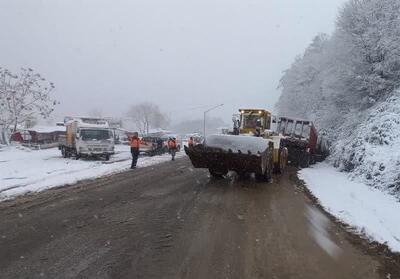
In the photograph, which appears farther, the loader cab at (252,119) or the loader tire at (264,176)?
the loader cab at (252,119)

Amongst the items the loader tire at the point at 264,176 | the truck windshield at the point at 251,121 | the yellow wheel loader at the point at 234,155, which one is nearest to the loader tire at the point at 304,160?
the truck windshield at the point at 251,121

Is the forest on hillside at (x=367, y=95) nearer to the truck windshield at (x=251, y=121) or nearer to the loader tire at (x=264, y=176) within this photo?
the loader tire at (x=264, y=176)

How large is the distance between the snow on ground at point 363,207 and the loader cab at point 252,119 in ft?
14.5

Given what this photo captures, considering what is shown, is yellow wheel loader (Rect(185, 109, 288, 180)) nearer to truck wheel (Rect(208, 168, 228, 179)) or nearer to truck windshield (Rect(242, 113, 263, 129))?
truck wheel (Rect(208, 168, 228, 179))

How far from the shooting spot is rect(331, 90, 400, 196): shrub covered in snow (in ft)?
52.2

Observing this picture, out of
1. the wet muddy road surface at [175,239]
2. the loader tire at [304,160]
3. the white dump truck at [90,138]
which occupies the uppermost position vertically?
the white dump truck at [90,138]

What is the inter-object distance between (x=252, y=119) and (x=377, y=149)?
594cm

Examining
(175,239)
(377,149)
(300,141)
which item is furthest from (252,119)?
(175,239)

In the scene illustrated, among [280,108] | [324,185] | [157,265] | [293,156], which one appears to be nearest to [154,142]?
[293,156]

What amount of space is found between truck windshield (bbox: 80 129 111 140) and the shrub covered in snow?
15.5m

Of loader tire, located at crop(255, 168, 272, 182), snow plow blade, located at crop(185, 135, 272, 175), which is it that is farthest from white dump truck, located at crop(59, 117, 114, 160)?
loader tire, located at crop(255, 168, 272, 182)

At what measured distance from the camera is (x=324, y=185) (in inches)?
672

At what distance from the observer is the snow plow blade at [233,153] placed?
50.0ft

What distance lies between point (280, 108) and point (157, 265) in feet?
194
